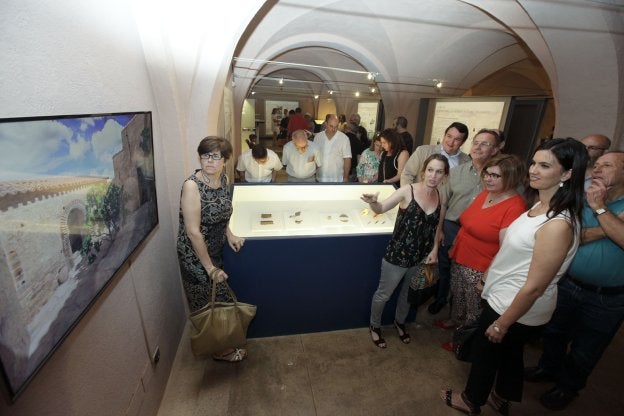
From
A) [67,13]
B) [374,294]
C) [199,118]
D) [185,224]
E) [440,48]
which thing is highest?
[440,48]

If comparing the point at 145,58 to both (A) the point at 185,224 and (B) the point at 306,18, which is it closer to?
(A) the point at 185,224

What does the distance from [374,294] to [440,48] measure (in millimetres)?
6336

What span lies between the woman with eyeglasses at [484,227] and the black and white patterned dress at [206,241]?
2.04m

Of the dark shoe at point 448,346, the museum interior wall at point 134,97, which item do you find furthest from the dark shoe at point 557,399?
the museum interior wall at point 134,97

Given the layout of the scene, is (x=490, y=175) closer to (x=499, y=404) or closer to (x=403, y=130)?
(x=499, y=404)

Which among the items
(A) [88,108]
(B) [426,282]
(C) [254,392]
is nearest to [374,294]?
(B) [426,282]

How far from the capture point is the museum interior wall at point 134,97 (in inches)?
42.4

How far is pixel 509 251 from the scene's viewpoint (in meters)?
1.84

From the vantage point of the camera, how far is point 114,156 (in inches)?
60.0

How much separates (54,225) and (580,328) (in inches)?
133

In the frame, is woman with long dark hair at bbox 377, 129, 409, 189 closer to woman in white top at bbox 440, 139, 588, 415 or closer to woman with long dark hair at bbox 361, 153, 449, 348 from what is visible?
woman with long dark hair at bbox 361, 153, 449, 348

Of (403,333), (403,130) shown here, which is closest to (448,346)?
(403,333)

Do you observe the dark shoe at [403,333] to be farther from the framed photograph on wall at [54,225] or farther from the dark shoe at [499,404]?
the framed photograph on wall at [54,225]

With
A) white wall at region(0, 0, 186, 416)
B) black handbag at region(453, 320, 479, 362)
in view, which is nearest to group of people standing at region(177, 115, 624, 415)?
black handbag at region(453, 320, 479, 362)
